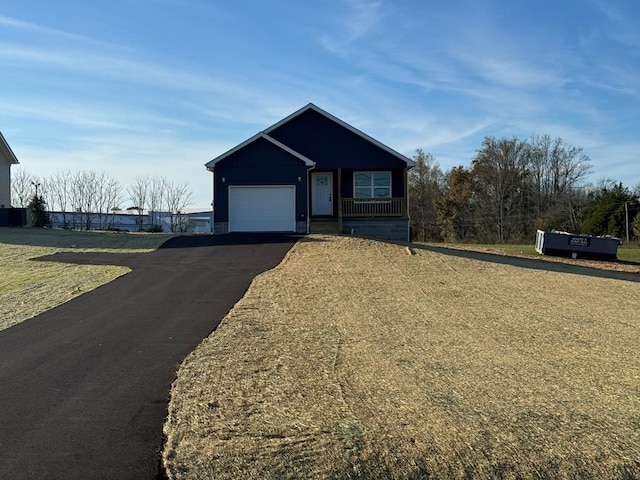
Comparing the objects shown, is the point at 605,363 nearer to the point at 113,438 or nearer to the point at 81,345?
the point at 113,438

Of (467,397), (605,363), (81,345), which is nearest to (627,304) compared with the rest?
(605,363)

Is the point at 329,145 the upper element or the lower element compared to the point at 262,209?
upper

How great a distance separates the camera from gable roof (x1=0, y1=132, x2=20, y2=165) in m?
30.0

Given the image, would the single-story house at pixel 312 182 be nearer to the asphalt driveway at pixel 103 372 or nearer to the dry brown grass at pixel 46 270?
the dry brown grass at pixel 46 270

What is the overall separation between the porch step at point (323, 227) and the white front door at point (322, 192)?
1713 mm

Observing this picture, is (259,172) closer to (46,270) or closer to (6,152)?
(46,270)

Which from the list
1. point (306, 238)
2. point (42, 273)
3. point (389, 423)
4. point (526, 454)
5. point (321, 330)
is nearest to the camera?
point (526, 454)

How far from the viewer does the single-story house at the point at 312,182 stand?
74.4 ft

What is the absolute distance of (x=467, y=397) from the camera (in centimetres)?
545

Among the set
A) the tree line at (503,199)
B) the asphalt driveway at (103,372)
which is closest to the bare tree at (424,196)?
the tree line at (503,199)

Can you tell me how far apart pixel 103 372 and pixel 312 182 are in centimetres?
1977

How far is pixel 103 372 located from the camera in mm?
6160

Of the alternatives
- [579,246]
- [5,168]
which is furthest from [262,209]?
[5,168]

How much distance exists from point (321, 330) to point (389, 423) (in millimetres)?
3388
